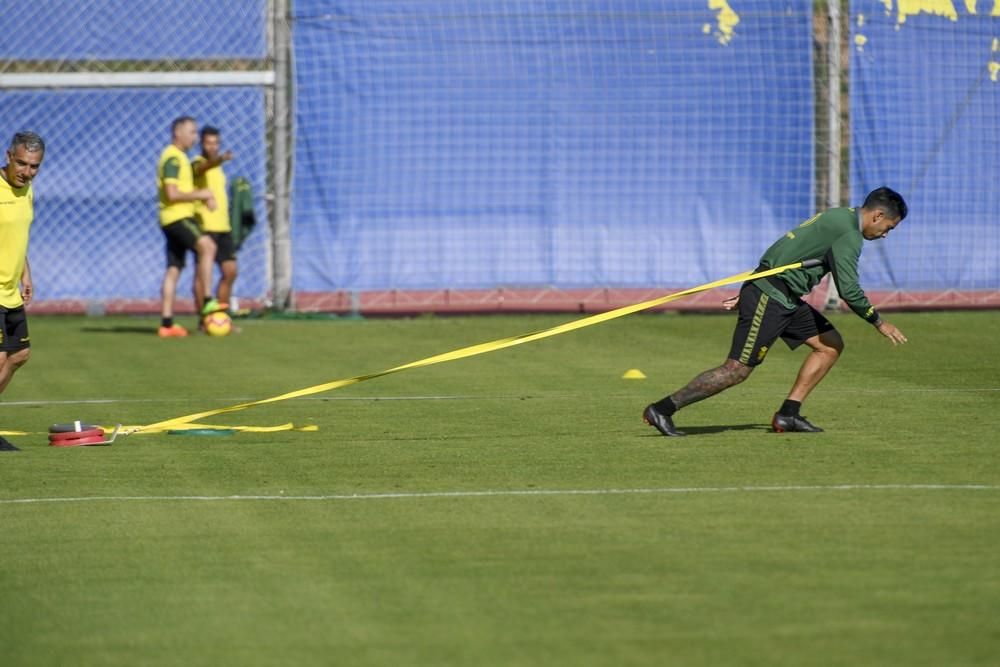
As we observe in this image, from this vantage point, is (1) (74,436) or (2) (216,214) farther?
(2) (216,214)

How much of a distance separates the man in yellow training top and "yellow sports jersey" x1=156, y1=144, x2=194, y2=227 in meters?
8.15

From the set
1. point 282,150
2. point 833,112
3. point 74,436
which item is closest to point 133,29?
point 282,150

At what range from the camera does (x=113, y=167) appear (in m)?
22.1

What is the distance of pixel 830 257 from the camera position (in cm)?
1043

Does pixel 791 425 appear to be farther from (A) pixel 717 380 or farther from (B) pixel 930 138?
(B) pixel 930 138

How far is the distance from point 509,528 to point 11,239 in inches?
175

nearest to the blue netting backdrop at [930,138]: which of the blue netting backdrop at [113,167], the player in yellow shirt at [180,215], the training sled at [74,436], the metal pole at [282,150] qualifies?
the metal pole at [282,150]

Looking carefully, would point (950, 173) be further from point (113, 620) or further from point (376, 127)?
point (113, 620)

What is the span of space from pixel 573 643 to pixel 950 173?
56.0 ft

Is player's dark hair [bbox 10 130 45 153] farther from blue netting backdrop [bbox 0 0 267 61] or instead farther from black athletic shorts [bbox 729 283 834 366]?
blue netting backdrop [bbox 0 0 267 61]

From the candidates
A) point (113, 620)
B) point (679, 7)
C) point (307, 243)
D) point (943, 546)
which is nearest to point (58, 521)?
point (113, 620)

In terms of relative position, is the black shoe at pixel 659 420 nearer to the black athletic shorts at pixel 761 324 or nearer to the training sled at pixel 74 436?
the black athletic shorts at pixel 761 324

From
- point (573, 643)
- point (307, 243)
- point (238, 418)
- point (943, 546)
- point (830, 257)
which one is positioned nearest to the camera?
point (573, 643)

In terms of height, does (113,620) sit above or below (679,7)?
below
